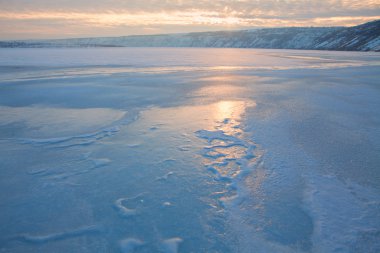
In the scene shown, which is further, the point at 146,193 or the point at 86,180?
the point at 86,180

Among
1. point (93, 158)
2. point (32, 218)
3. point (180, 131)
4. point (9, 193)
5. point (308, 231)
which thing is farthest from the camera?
point (180, 131)

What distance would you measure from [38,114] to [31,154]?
8.54 feet

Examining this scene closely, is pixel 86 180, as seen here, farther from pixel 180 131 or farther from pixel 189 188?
pixel 180 131

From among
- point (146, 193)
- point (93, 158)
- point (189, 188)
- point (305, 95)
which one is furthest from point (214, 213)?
point (305, 95)

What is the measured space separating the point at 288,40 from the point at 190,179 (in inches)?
4024

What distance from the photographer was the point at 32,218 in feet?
8.66

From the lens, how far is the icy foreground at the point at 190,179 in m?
2.38

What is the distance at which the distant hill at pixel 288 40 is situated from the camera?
62.1 metres

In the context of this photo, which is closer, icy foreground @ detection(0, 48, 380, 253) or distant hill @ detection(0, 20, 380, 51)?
icy foreground @ detection(0, 48, 380, 253)

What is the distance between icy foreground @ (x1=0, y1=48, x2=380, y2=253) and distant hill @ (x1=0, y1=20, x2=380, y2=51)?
5836 centimetres

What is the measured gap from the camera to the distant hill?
6206cm

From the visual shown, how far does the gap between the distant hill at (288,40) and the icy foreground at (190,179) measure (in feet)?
191

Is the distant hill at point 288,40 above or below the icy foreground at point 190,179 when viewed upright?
above

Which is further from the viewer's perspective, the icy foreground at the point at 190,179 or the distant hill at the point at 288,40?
the distant hill at the point at 288,40
